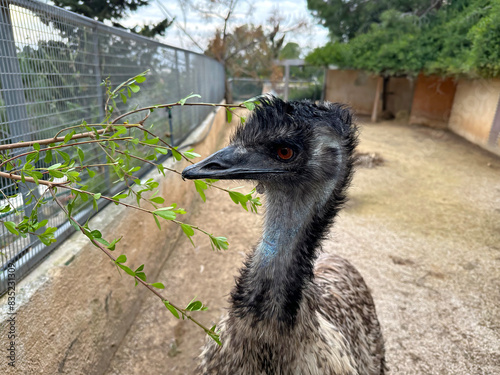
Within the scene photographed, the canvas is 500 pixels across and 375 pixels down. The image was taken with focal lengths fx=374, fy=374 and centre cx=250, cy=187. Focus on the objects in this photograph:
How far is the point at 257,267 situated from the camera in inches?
58.5

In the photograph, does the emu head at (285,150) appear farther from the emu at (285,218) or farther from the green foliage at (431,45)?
the green foliage at (431,45)

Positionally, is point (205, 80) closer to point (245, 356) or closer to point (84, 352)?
point (84, 352)

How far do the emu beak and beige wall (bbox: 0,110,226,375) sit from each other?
1.21m

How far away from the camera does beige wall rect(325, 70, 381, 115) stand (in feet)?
51.3

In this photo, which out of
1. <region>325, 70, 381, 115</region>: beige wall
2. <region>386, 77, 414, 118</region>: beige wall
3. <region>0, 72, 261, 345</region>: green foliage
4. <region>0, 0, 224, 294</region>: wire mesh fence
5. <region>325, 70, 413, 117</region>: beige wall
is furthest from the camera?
<region>325, 70, 381, 115</region>: beige wall

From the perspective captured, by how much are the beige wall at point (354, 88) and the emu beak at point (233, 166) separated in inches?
585

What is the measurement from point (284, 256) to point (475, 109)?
10.5 metres

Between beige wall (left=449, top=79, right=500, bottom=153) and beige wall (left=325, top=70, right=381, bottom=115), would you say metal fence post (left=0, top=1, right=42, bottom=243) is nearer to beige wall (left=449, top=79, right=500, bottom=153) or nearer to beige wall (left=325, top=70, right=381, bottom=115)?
beige wall (left=449, top=79, right=500, bottom=153)

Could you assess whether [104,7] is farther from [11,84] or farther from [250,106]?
[250,106]

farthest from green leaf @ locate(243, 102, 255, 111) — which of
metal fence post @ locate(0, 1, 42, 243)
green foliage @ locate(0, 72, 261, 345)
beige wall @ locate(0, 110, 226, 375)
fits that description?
beige wall @ locate(0, 110, 226, 375)

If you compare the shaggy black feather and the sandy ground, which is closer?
the shaggy black feather

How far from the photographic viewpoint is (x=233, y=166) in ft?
4.77

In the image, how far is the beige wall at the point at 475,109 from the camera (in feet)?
28.8

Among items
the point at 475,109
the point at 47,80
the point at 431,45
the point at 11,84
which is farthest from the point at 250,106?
the point at 431,45
